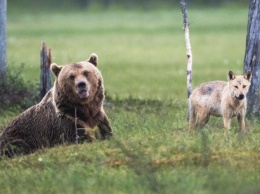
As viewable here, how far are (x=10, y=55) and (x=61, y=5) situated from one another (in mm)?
34697

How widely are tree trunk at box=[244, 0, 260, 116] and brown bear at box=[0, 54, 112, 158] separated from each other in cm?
325

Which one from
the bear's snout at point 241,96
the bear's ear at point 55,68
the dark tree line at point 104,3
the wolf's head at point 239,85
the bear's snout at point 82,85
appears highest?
the bear's ear at point 55,68

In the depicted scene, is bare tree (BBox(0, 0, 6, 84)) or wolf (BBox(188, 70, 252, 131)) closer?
wolf (BBox(188, 70, 252, 131))

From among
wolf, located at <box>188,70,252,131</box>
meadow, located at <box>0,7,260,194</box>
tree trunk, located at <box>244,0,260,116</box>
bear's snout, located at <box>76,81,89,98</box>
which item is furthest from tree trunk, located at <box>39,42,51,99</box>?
bear's snout, located at <box>76,81,89,98</box>

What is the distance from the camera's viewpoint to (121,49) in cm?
3441

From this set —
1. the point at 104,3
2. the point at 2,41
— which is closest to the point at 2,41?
the point at 2,41

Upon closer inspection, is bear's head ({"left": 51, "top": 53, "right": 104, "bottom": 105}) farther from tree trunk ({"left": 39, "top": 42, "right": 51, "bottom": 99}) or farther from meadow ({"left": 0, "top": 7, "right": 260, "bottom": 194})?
tree trunk ({"left": 39, "top": 42, "right": 51, "bottom": 99})

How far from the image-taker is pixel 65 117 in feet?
37.8

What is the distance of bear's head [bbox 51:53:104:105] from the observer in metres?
11.2

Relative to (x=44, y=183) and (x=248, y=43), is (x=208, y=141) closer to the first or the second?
(x=44, y=183)

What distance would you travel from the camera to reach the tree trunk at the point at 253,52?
46.2 ft

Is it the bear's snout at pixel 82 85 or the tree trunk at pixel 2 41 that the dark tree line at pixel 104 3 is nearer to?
the tree trunk at pixel 2 41

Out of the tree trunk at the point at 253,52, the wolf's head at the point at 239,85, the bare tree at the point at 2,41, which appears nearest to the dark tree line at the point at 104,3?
the bare tree at the point at 2,41

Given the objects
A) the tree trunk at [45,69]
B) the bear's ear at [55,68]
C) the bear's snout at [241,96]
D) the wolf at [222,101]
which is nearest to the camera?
the bear's ear at [55,68]
